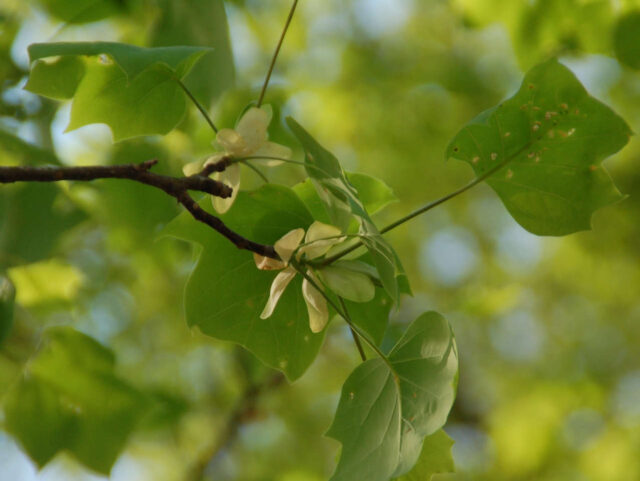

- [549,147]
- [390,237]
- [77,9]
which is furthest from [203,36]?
[390,237]

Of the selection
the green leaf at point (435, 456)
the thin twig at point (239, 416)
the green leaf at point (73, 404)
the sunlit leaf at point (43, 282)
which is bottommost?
the thin twig at point (239, 416)

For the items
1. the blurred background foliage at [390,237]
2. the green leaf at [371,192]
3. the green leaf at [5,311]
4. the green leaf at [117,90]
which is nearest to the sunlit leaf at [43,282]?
the blurred background foliage at [390,237]

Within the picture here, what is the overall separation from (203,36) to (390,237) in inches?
52.8

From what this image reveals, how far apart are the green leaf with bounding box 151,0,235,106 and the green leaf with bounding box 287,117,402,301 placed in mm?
474

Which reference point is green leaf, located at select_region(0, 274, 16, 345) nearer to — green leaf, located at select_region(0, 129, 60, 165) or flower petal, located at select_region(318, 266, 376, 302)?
green leaf, located at select_region(0, 129, 60, 165)

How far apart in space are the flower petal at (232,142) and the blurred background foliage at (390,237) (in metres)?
0.38

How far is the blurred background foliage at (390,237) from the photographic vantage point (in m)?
1.05

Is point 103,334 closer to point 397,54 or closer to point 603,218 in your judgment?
point 397,54

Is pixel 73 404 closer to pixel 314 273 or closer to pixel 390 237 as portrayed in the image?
pixel 314 273

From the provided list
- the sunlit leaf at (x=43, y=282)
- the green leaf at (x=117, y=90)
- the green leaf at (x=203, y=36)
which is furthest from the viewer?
the sunlit leaf at (x=43, y=282)

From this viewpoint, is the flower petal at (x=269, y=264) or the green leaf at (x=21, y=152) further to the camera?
the green leaf at (x=21, y=152)

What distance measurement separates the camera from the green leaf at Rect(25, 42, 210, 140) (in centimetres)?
60

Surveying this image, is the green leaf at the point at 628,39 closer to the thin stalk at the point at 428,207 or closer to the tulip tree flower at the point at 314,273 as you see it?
the thin stalk at the point at 428,207

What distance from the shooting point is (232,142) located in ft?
1.85
